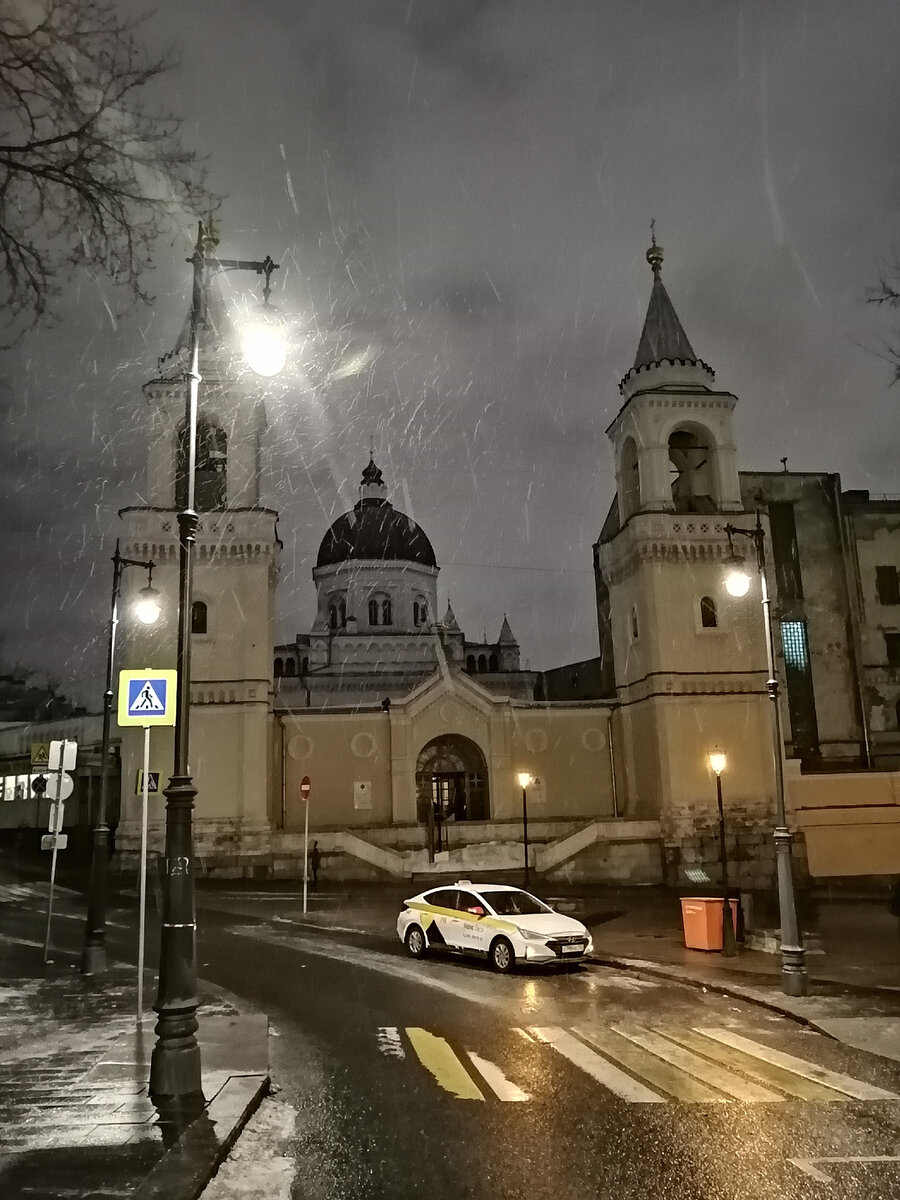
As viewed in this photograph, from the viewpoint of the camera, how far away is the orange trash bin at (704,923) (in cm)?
1706

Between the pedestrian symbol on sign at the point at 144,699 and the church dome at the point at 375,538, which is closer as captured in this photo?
the pedestrian symbol on sign at the point at 144,699

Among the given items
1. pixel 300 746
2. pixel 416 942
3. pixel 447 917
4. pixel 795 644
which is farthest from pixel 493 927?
pixel 795 644

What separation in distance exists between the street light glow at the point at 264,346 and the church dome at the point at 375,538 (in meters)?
48.1

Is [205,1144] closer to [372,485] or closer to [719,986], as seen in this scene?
[719,986]

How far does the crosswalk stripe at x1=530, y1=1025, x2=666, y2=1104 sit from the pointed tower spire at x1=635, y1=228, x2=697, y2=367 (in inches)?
1240

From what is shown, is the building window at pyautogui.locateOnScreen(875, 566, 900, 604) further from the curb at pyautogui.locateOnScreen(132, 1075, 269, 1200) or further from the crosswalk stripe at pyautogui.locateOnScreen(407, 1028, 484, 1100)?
the curb at pyautogui.locateOnScreen(132, 1075, 269, 1200)

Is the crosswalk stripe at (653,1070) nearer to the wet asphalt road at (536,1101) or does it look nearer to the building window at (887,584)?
the wet asphalt road at (536,1101)

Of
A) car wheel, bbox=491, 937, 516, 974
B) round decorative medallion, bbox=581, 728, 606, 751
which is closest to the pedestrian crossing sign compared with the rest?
car wheel, bbox=491, 937, 516, 974

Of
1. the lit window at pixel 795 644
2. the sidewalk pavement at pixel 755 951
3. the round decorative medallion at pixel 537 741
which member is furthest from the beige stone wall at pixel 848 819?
the lit window at pixel 795 644

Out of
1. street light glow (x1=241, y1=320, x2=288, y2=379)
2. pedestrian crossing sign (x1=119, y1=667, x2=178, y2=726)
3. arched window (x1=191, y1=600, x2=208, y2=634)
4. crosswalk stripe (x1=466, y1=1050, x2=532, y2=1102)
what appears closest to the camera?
crosswalk stripe (x1=466, y1=1050, x2=532, y2=1102)

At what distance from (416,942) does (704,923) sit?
5.31 metres

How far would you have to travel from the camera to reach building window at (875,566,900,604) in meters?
42.8

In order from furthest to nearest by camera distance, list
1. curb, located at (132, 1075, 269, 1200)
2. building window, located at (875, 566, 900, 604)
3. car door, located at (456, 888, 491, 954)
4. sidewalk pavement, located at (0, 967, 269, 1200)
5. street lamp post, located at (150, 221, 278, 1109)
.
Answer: building window, located at (875, 566, 900, 604) → car door, located at (456, 888, 491, 954) → street lamp post, located at (150, 221, 278, 1109) → sidewalk pavement, located at (0, 967, 269, 1200) → curb, located at (132, 1075, 269, 1200)

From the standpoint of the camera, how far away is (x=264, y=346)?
31.1ft
